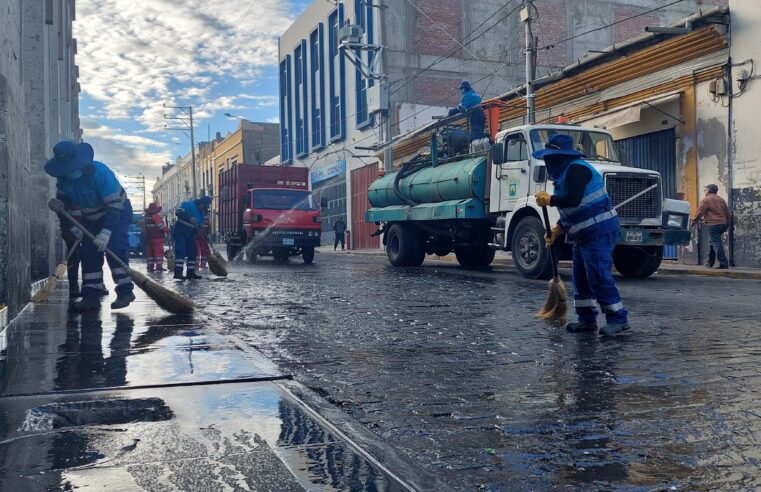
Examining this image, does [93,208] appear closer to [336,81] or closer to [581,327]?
[581,327]

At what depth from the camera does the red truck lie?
20.2m

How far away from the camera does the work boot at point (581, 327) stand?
621 cm

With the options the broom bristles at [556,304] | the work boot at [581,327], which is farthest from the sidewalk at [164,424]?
the broom bristles at [556,304]

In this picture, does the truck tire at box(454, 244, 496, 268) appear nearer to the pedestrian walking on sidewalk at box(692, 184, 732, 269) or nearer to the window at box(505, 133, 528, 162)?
the window at box(505, 133, 528, 162)

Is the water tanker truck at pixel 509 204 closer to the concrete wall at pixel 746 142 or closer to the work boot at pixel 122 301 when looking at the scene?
the concrete wall at pixel 746 142

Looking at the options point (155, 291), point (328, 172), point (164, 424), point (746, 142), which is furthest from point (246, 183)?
point (164, 424)

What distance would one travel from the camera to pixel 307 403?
362cm

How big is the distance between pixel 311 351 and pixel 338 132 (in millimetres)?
34386

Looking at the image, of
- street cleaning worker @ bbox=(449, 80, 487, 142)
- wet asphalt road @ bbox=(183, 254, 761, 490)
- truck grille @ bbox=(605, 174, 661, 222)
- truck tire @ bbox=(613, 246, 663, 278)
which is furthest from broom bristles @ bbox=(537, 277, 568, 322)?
street cleaning worker @ bbox=(449, 80, 487, 142)

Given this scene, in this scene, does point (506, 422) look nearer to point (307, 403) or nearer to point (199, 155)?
point (307, 403)

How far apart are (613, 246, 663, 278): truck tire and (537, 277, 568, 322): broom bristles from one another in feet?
19.5

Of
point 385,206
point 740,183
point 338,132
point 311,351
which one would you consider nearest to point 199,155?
point 338,132

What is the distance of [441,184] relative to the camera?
590 inches

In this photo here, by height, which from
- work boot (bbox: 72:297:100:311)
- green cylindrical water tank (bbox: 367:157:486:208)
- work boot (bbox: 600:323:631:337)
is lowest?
work boot (bbox: 600:323:631:337)
